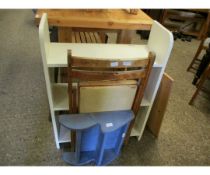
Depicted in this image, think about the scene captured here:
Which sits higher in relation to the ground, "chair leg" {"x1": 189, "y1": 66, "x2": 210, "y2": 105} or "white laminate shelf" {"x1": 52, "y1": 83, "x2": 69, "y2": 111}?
"white laminate shelf" {"x1": 52, "y1": 83, "x2": 69, "y2": 111}

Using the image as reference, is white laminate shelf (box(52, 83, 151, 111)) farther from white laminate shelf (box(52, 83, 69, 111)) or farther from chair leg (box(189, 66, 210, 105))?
chair leg (box(189, 66, 210, 105))

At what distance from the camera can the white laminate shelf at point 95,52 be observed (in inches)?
42.5

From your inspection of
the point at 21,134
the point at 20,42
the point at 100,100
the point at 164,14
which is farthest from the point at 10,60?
the point at 164,14

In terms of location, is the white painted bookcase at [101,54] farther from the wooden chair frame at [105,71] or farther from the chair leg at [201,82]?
the chair leg at [201,82]

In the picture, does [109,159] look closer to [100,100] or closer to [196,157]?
[100,100]

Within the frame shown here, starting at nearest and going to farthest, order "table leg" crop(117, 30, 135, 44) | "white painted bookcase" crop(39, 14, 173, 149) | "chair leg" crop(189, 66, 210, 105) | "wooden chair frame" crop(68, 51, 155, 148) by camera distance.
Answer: "wooden chair frame" crop(68, 51, 155, 148) < "white painted bookcase" crop(39, 14, 173, 149) < "table leg" crop(117, 30, 135, 44) < "chair leg" crop(189, 66, 210, 105)

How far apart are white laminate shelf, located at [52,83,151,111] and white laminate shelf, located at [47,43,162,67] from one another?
0.94ft

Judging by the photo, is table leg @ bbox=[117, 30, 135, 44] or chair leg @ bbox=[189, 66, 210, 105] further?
chair leg @ bbox=[189, 66, 210, 105]

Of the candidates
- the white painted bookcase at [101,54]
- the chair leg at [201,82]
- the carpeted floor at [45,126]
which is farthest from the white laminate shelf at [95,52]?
the chair leg at [201,82]

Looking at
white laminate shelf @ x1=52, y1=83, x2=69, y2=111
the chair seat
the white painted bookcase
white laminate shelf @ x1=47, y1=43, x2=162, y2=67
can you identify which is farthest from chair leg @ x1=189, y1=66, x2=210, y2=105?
white laminate shelf @ x1=52, y1=83, x2=69, y2=111

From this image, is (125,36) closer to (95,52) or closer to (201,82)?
(95,52)

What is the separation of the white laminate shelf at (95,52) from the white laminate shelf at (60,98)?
29cm

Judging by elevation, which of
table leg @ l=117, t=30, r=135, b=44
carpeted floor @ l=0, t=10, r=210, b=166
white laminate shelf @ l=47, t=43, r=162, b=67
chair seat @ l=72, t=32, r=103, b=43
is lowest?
carpeted floor @ l=0, t=10, r=210, b=166

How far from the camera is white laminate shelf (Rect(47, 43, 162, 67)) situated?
1.08 meters
